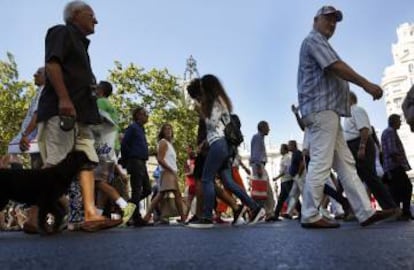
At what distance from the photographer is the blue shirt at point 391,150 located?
8211mm

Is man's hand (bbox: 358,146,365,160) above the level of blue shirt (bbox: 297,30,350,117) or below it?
below

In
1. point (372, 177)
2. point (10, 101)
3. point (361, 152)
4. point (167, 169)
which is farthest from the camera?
point (10, 101)

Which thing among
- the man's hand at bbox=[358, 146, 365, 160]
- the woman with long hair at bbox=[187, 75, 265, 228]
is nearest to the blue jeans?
the woman with long hair at bbox=[187, 75, 265, 228]

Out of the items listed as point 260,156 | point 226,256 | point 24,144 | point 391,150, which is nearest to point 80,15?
point 24,144

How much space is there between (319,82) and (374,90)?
600 millimetres

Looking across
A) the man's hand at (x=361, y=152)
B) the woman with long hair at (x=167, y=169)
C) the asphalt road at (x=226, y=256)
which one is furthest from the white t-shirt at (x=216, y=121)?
the asphalt road at (x=226, y=256)

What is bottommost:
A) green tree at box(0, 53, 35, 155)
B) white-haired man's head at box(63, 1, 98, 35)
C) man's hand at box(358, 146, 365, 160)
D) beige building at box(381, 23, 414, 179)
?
man's hand at box(358, 146, 365, 160)

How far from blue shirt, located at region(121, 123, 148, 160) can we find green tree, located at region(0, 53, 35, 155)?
20.5 meters

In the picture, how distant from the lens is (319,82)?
5.28 metres

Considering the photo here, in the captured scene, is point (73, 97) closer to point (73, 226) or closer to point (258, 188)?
point (73, 226)

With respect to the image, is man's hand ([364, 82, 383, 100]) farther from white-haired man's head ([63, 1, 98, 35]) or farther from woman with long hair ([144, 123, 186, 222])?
woman with long hair ([144, 123, 186, 222])

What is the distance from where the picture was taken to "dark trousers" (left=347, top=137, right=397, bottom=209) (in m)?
7.09

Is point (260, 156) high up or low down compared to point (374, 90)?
down

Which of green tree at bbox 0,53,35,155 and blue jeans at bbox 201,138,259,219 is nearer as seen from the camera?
blue jeans at bbox 201,138,259,219
